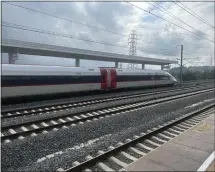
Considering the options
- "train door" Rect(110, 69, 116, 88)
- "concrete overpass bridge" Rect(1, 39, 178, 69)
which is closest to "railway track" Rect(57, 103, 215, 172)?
"train door" Rect(110, 69, 116, 88)

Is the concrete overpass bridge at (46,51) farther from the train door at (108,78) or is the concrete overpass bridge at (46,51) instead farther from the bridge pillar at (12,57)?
the train door at (108,78)

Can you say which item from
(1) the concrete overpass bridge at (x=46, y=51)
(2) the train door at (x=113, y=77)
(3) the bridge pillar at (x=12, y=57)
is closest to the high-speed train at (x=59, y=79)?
(2) the train door at (x=113, y=77)

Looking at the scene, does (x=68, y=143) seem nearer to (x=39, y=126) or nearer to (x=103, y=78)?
(x=39, y=126)

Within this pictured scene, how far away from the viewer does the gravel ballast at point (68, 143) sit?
20.7ft

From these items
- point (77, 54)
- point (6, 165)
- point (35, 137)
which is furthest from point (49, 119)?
point (77, 54)

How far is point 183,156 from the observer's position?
268 inches

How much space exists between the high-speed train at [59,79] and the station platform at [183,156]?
11.4m

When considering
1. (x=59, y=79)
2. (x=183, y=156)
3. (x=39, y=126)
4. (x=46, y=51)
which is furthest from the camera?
(x=46, y=51)

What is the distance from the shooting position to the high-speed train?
51.5 ft

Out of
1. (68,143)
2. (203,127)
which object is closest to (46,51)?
(203,127)

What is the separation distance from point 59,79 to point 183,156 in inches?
530

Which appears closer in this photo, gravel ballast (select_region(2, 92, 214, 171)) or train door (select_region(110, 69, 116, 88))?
gravel ballast (select_region(2, 92, 214, 171))

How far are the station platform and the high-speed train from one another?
11409 millimetres

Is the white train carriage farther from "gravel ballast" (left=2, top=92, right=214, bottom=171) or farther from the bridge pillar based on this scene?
the bridge pillar
